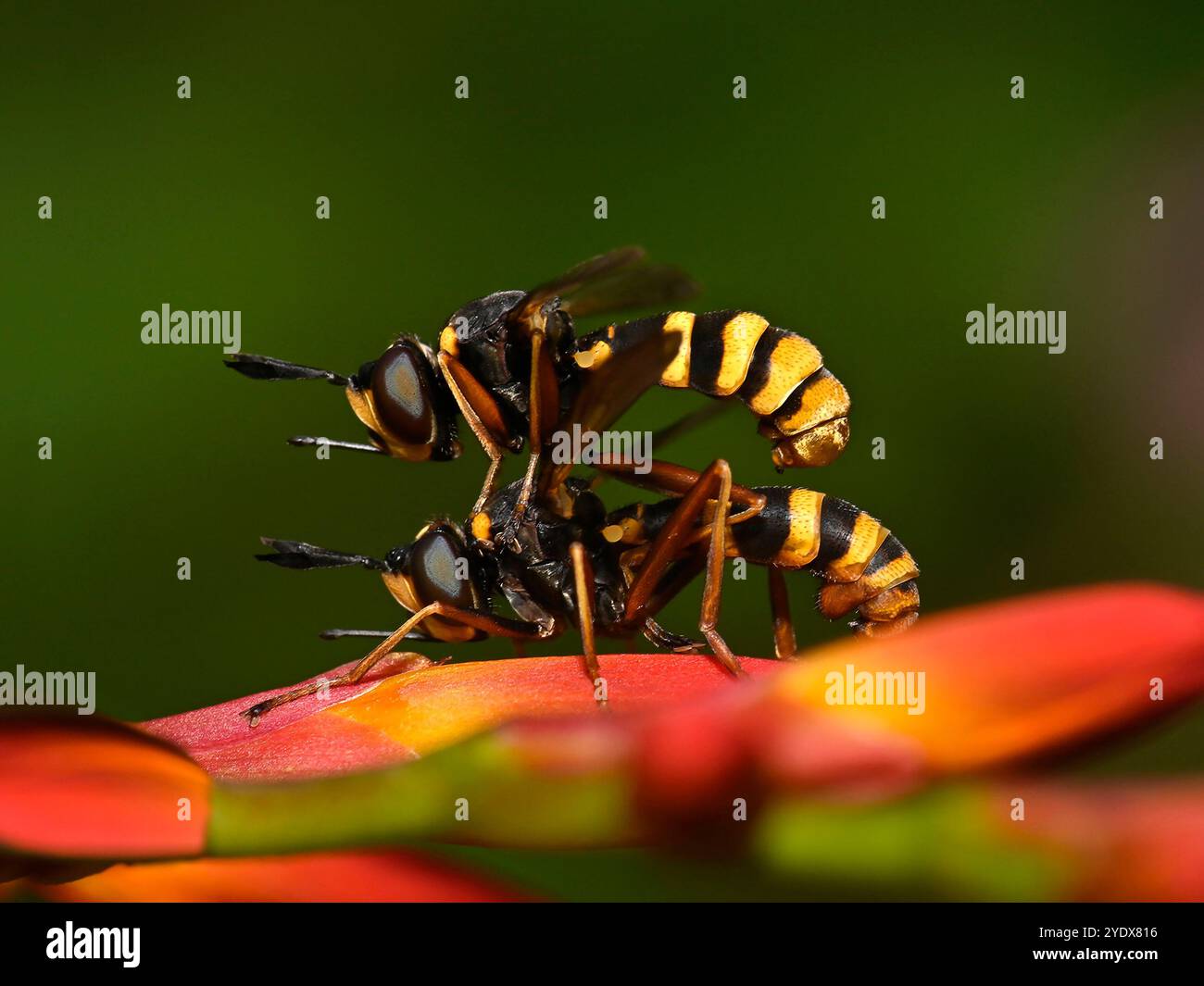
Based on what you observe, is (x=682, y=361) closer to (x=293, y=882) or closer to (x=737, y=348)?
(x=737, y=348)

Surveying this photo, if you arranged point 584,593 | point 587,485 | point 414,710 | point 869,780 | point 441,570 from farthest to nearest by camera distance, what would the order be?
1. point 587,485
2. point 441,570
3. point 584,593
4. point 414,710
5. point 869,780

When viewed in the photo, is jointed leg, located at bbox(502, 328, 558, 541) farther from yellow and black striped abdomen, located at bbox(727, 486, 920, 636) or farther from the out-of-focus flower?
the out-of-focus flower

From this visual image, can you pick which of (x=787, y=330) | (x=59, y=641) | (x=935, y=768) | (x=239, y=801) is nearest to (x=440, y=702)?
(x=239, y=801)

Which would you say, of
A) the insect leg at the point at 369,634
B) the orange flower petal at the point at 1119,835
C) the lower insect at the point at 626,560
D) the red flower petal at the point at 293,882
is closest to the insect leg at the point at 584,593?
the lower insect at the point at 626,560

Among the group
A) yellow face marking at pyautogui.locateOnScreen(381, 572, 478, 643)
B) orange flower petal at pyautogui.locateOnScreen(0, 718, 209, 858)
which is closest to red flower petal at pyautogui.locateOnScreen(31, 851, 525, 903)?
orange flower petal at pyautogui.locateOnScreen(0, 718, 209, 858)

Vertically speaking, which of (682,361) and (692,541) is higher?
(682,361)

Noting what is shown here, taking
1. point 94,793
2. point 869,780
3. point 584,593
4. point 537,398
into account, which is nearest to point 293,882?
point 94,793
